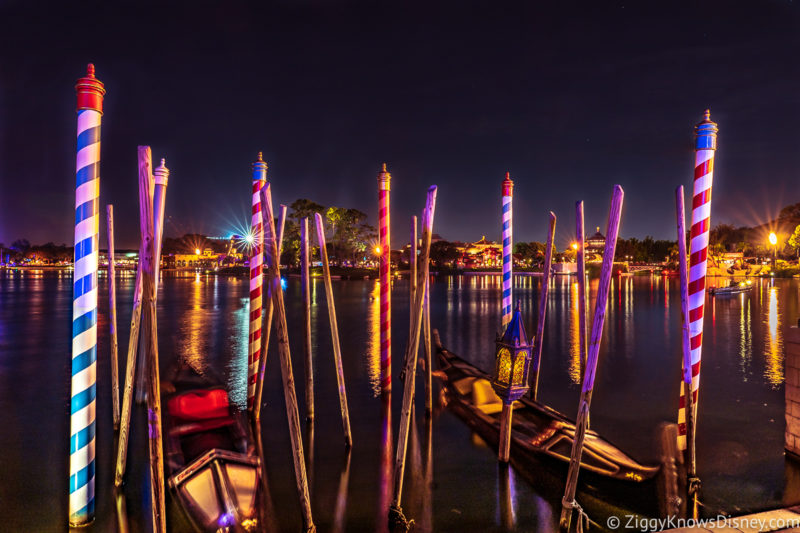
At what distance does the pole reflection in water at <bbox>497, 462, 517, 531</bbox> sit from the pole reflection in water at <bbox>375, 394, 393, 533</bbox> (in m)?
1.29

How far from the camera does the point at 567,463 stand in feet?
18.4

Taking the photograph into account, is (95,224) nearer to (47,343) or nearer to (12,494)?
(12,494)

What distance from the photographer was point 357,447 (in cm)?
697

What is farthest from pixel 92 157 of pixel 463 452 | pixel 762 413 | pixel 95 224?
pixel 762 413

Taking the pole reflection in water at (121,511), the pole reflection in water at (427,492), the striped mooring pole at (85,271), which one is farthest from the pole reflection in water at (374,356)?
the striped mooring pole at (85,271)

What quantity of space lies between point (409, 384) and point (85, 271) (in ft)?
11.3

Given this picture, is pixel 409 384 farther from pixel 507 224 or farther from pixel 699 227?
pixel 507 224

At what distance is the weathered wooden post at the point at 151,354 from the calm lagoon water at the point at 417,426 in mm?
1543

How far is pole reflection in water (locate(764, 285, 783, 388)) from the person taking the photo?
11.0 metres

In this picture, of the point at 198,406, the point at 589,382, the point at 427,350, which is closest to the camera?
the point at 589,382

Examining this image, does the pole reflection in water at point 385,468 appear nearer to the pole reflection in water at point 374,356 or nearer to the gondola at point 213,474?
Result: the pole reflection in water at point 374,356

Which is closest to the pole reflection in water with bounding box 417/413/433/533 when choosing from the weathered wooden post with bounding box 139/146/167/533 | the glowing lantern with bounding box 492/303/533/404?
the glowing lantern with bounding box 492/303/533/404

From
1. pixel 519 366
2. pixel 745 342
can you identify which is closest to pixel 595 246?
pixel 745 342

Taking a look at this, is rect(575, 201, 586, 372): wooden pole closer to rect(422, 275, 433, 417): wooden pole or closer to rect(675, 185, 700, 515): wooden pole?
rect(675, 185, 700, 515): wooden pole
